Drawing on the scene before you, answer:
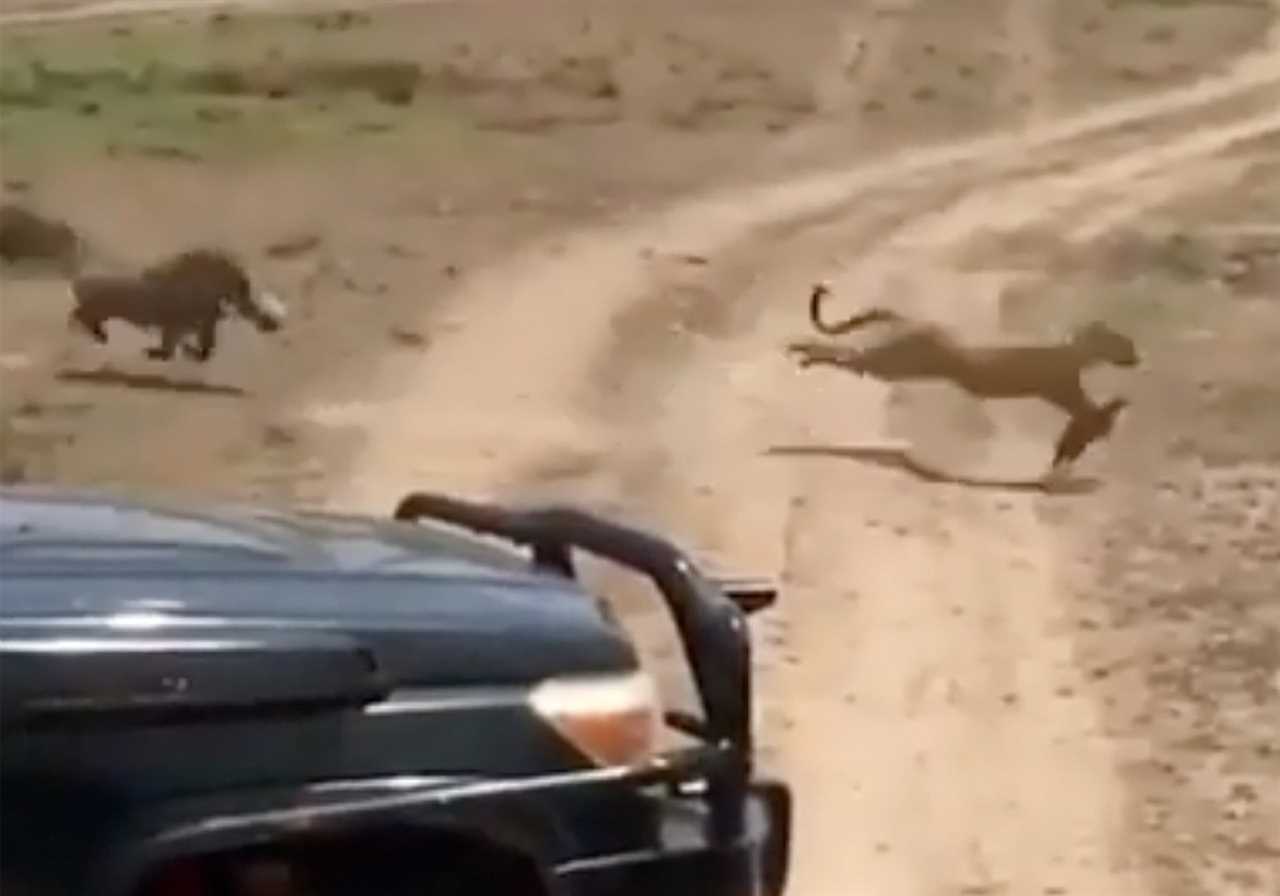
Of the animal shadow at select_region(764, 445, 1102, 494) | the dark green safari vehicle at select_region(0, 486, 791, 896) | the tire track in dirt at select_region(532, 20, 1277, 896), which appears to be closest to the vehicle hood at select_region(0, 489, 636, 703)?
the dark green safari vehicle at select_region(0, 486, 791, 896)

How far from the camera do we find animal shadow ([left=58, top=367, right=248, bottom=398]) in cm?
1274

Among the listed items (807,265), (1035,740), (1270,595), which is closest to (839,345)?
(807,265)

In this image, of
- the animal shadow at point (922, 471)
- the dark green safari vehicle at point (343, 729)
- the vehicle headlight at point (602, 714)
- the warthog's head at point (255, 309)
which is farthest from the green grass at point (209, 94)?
the vehicle headlight at point (602, 714)

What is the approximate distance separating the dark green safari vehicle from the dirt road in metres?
2.81

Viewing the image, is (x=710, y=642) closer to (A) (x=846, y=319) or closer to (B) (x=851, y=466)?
(B) (x=851, y=466)

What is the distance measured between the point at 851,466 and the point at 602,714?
7.86 metres

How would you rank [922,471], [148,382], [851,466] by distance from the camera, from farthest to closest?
[148,382] < [851,466] < [922,471]

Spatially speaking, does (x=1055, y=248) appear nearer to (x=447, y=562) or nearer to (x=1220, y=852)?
(x=1220, y=852)

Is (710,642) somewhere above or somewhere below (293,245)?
below

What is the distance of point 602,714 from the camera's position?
133 inches

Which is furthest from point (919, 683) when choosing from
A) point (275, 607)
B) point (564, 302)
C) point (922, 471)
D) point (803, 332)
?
point (564, 302)

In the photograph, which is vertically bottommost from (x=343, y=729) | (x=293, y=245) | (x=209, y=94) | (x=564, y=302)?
(x=343, y=729)

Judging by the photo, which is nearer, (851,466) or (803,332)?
(851,466)

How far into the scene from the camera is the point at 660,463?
11.1 meters
